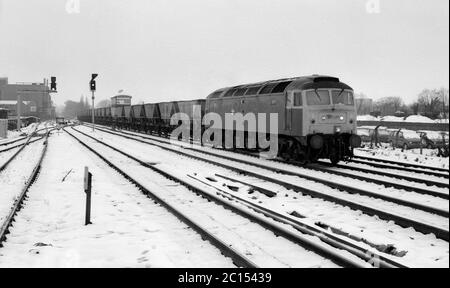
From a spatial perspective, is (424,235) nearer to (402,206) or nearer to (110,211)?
(402,206)

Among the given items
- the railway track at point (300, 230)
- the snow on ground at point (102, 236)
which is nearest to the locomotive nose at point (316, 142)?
the railway track at point (300, 230)

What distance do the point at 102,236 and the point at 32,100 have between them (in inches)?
5200

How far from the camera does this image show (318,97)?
1420 cm

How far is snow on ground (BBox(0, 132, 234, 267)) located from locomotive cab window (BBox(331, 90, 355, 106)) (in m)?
7.53

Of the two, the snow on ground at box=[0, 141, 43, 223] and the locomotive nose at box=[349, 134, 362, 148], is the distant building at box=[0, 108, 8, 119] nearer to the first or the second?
the snow on ground at box=[0, 141, 43, 223]

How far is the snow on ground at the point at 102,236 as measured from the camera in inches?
212

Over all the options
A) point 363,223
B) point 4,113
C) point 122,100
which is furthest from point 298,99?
point 122,100

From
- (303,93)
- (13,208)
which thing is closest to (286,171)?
(303,93)

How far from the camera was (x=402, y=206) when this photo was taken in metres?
8.15

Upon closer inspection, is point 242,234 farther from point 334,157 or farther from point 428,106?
point 428,106

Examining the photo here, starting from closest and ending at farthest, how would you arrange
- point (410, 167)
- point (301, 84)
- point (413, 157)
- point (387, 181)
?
point (387, 181)
point (410, 167)
point (301, 84)
point (413, 157)

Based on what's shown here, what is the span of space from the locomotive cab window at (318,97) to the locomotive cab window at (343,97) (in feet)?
0.73

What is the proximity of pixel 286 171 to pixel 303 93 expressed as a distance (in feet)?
9.48

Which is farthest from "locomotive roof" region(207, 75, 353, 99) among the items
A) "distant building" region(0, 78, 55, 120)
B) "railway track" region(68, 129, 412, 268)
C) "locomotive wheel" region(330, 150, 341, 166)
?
"distant building" region(0, 78, 55, 120)
